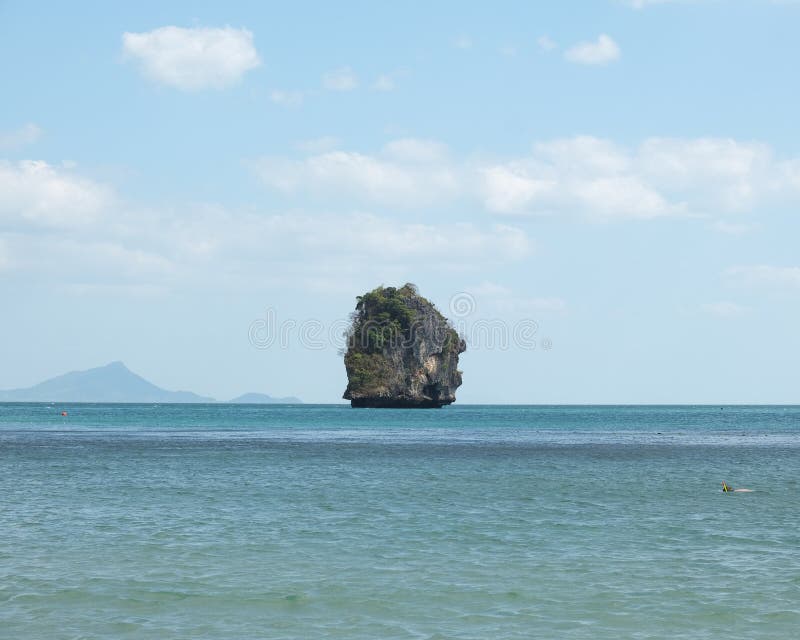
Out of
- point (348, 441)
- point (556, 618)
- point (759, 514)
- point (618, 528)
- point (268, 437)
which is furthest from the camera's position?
point (268, 437)

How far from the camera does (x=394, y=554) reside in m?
24.6

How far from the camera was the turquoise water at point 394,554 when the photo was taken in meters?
18.1

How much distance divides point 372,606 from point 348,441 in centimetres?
6613

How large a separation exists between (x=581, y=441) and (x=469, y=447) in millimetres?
17893

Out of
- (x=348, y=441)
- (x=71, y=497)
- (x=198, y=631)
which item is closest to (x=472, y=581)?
(x=198, y=631)

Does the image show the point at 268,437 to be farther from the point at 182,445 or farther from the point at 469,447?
the point at 469,447

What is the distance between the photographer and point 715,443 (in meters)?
87.8

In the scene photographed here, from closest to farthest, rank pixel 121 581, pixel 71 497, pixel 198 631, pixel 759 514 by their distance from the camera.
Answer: pixel 198 631
pixel 121 581
pixel 759 514
pixel 71 497

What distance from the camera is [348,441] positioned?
279 feet

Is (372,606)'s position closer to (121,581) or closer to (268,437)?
(121,581)

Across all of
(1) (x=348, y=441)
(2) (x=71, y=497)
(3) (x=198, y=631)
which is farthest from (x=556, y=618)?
(1) (x=348, y=441)

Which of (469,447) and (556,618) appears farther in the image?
(469,447)

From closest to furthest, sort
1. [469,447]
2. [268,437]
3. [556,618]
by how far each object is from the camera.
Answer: [556,618]
[469,447]
[268,437]

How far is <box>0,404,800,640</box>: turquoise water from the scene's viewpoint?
59.4ft
